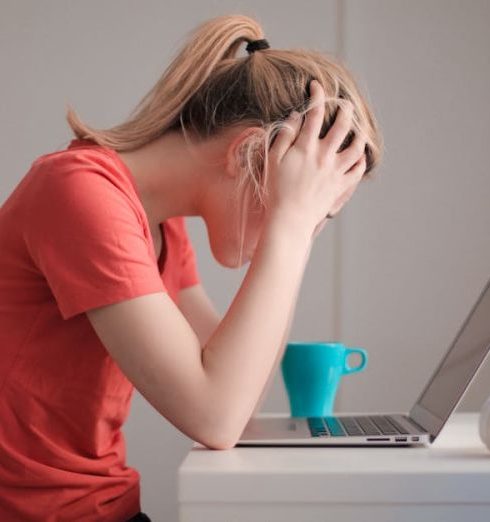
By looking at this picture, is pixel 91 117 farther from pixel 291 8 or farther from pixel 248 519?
pixel 248 519

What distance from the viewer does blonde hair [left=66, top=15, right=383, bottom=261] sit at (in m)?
1.07

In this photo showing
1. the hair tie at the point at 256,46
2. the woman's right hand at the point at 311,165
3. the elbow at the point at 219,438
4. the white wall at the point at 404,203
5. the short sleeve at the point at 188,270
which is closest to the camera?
the elbow at the point at 219,438

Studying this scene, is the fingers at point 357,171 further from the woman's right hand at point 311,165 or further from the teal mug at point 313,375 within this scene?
the teal mug at point 313,375

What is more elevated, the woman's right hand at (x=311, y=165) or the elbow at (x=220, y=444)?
the woman's right hand at (x=311, y=165)

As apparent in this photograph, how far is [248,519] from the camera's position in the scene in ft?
2.46

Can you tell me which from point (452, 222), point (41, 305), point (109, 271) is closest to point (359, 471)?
point (109, 271)

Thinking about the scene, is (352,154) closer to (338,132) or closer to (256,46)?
(338,132)

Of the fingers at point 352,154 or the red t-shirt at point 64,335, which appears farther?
the fingers at point 352,154

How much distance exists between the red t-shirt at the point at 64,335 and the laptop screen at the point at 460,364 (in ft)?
1.06

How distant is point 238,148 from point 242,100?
2.3 inches

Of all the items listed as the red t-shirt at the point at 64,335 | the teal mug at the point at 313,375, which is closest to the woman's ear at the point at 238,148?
the red t-shirt at the point at 64,335

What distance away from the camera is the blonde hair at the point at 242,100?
1074mm

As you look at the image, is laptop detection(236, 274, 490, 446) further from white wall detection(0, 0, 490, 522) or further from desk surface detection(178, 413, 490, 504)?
white wall detection(0, 0, 490, 522)

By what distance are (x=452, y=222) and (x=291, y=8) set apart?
60 cm
